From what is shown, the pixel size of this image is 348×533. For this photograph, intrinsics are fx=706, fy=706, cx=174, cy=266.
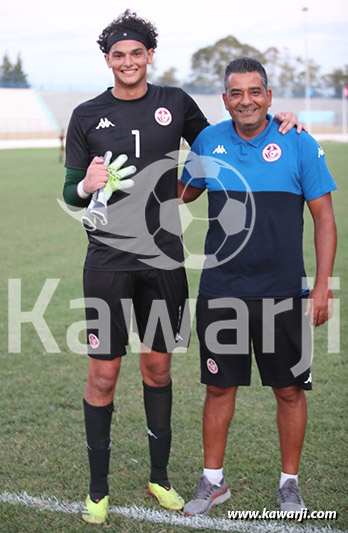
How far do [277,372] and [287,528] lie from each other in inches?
27.8

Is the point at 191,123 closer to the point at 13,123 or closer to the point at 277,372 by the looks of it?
the point at 277,372

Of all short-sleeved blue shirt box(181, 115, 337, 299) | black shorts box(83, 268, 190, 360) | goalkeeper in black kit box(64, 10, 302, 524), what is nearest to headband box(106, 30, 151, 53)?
goalkeeper in black kit box(64, 10, 302, 524)

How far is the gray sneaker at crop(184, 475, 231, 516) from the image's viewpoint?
3.40 metres

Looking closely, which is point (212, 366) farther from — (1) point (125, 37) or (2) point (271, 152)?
(1) point (125, 37)

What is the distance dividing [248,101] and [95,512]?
6.66ft

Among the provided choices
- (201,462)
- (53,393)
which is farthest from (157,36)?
(53,393)

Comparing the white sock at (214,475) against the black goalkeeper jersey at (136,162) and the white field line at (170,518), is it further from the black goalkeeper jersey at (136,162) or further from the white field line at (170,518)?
the black goalkeeper jersey at (136,162)

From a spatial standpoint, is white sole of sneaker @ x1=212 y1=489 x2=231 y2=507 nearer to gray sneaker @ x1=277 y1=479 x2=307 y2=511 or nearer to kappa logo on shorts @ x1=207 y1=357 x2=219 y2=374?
gray sneaker @ x1=277 y1=479 x2=307 y2=511

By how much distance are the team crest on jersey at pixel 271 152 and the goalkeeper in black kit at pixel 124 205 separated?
0.41ft

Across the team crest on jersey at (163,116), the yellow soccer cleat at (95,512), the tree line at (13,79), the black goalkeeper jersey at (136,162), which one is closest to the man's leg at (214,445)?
the yellow soccer cleat at (95,512)

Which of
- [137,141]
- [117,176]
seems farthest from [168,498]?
[137,141]

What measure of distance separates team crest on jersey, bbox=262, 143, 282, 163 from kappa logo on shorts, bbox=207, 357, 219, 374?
98cm

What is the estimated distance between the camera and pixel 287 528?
323 centimetres

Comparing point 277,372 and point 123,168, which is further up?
point 123,168
